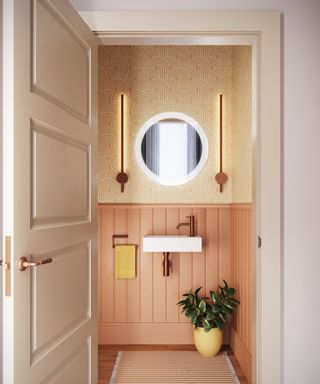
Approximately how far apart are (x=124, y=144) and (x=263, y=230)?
185 centimetres

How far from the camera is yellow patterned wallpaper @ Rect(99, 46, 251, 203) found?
369cm

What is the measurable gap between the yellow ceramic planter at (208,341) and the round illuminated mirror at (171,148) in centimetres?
122

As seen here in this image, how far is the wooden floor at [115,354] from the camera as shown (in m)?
2.97

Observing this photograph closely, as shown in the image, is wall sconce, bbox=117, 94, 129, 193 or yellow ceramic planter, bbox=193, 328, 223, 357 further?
wall sconce, bbox=117, 94, 129, 193

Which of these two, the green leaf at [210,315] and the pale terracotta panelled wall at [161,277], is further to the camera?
the pale terracotta panelled wall at [161,277]

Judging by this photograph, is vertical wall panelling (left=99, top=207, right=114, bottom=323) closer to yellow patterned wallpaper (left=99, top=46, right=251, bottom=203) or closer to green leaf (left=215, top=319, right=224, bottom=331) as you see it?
yellow patterned wallpaper (left=99, top=46, right=251, bottom=203)

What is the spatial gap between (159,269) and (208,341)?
70cm

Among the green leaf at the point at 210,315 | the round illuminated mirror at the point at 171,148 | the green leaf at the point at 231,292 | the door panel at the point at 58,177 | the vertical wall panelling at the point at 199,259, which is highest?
the round illuminated mirror at the point at 171,148

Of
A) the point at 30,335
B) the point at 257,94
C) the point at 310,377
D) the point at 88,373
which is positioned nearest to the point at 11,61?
the point at 30,335

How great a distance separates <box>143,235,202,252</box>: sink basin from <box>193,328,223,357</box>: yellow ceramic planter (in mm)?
627

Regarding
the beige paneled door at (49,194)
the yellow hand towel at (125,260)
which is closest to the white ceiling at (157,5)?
the beige paneled door at (49,194)

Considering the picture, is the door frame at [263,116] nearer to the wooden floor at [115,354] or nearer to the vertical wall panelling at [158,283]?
the wooden floor at [115,354]

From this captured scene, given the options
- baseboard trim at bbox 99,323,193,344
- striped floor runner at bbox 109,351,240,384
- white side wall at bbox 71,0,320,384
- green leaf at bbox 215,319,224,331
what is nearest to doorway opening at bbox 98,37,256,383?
baseboard trim at bbox 99,323,193,344

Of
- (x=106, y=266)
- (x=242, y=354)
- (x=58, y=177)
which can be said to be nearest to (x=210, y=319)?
(x=242, y=354)
